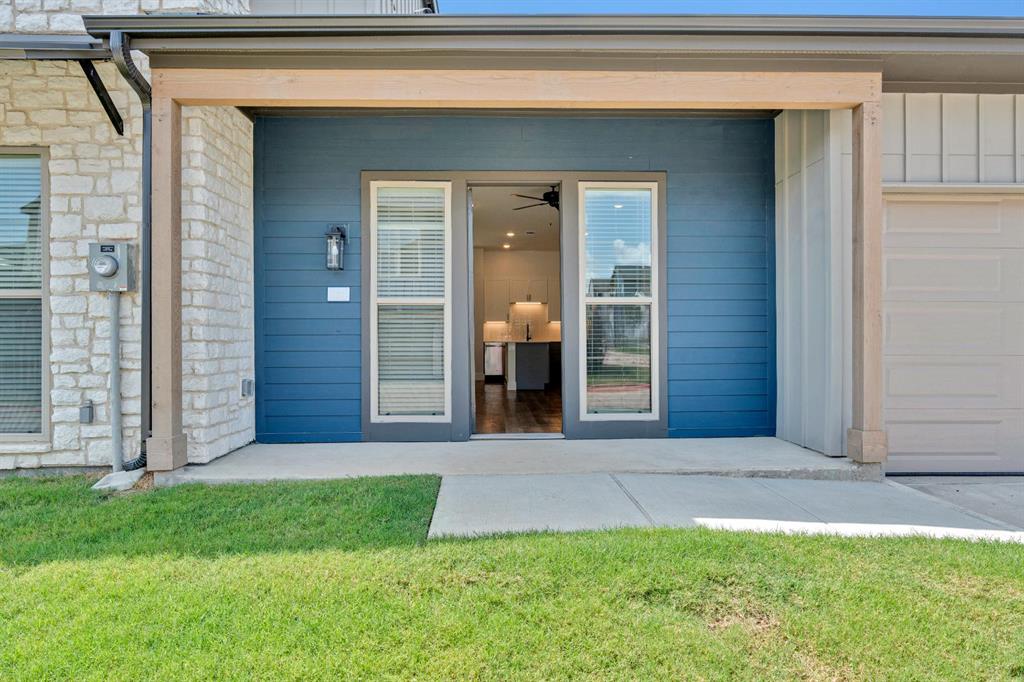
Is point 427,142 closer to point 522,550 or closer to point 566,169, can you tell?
point 566,169

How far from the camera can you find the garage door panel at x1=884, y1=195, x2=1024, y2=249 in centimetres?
418

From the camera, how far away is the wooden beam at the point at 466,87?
142 inches

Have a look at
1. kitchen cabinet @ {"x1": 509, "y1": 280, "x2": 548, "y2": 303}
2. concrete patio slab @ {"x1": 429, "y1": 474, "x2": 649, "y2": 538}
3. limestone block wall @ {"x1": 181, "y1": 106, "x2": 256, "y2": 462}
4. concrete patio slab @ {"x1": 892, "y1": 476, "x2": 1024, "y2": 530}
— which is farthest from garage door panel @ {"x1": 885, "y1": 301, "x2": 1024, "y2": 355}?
kitchen cabinet @ {"x1": 509, "y1": 280, "x2": 548, "y2": 303}

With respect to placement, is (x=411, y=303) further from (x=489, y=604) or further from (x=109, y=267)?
(x=489, y=604)

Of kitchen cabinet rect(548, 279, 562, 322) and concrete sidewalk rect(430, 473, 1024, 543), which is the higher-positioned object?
kitchen cabinet rect(548, 279, 562, 322)

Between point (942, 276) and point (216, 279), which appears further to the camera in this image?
point (942, 276)

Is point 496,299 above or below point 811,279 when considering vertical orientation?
above

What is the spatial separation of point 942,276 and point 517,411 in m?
4.25

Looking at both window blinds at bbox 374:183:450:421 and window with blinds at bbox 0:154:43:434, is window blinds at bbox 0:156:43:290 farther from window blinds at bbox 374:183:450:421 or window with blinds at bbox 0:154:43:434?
window blinds at bbox 374:183:450:421

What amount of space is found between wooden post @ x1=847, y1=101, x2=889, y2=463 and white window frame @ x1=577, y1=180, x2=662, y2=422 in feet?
5.00

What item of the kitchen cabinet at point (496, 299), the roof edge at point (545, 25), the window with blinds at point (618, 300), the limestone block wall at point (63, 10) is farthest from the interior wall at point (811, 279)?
the kitchen cabinet at point (496, 299)

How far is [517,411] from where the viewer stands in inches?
271

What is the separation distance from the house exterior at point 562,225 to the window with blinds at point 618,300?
19 millimetres

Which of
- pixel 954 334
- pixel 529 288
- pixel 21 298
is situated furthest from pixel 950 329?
pixel 529 288
